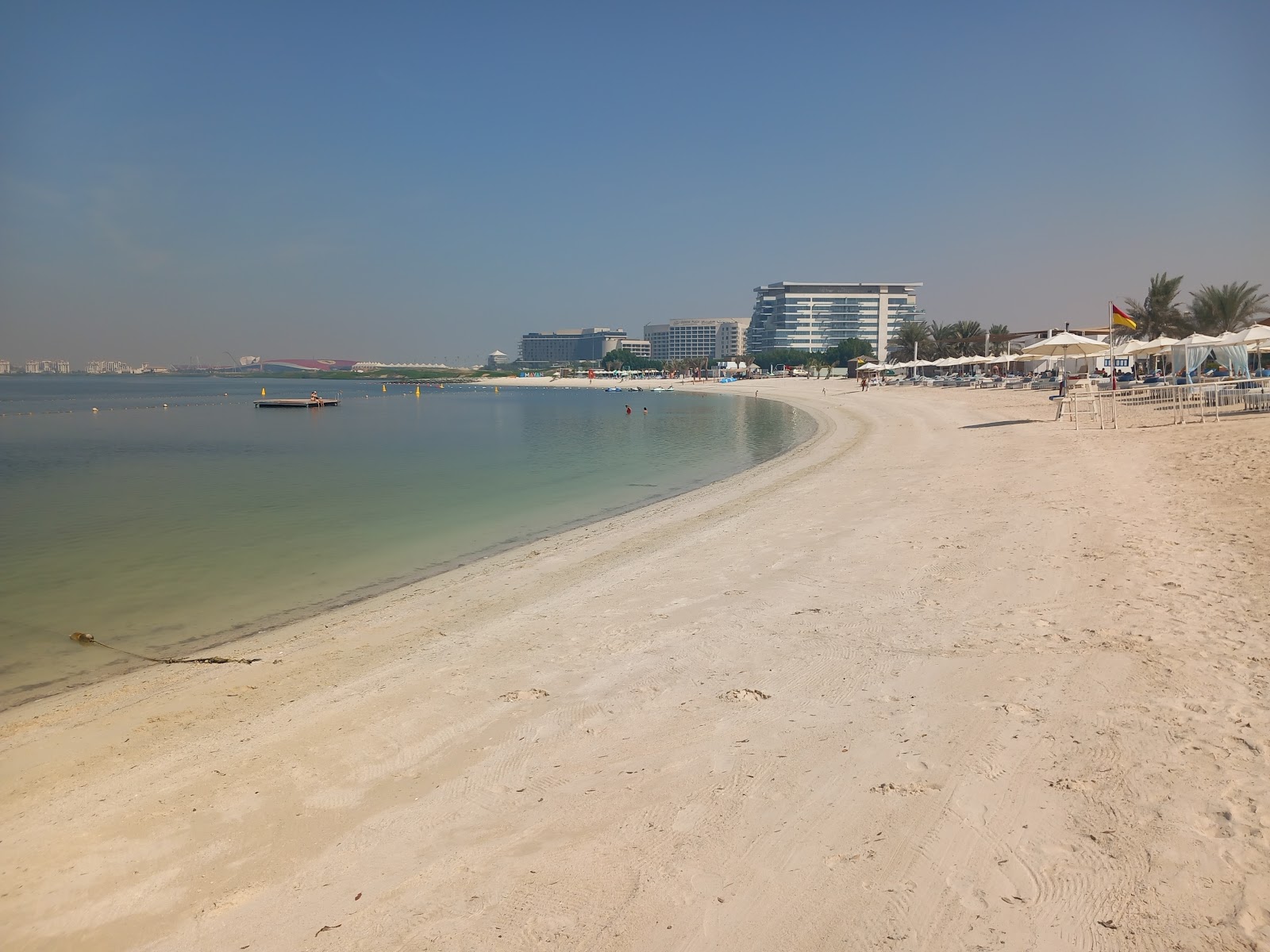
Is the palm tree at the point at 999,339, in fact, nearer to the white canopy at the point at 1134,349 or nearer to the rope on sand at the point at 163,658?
the white canopy at the point at 1134,349

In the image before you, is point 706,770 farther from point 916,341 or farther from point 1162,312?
point 916,341

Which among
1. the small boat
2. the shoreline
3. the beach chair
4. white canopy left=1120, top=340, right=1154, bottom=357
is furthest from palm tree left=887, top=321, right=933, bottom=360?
the shoreline

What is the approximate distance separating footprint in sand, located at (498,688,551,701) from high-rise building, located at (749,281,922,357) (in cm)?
17479

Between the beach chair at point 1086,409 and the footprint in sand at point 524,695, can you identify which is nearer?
the footprint in sand at point 524,695

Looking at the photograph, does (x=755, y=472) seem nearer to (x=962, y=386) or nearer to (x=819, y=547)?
(x=819, y=547)

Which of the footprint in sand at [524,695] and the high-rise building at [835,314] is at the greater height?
the high-rise building at [835,314]

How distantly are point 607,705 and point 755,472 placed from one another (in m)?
14.4

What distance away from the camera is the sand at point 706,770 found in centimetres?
292

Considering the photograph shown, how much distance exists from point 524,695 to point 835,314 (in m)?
182

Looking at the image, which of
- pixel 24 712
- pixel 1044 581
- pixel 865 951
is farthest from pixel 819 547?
pixel 24 712

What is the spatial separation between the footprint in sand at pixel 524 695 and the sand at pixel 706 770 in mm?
42

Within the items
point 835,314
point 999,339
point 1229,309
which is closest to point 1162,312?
point 1229,309

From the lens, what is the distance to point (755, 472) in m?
18.9

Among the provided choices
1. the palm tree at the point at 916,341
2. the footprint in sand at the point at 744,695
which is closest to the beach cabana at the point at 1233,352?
the footprint in sand at the point at 744,695
